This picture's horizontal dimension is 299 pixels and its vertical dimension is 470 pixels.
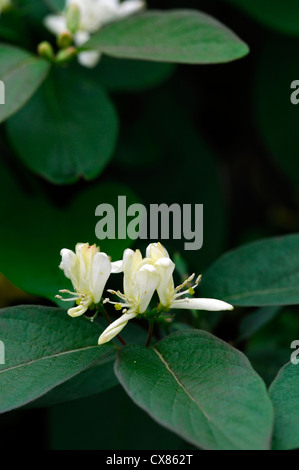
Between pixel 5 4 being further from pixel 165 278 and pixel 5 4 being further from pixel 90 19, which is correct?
pixel 165 278

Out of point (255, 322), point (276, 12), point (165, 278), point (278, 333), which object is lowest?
point (278, 333)

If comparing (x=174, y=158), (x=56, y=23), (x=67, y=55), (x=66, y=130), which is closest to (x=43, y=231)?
(x=66, y=130)

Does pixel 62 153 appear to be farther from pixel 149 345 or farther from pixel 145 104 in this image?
pixel 145 104

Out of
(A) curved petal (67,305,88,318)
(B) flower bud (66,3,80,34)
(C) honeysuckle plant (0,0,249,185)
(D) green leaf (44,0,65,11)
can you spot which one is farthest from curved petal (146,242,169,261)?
(D) green leaf (44,0,65,11)

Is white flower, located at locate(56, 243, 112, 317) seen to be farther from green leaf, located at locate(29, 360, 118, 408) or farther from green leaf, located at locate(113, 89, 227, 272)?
green leaf, located at locate(113, 89, 227, 272)

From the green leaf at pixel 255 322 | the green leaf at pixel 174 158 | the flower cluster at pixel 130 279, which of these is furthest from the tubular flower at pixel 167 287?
the green leaf at pixel 174 158
